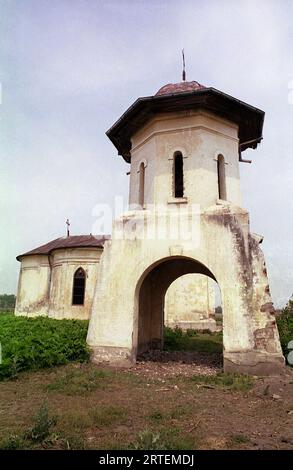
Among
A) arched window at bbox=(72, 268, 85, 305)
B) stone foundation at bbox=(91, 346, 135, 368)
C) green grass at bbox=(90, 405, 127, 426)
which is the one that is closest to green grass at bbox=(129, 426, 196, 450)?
green grass at bbox=(90, 405, 127, 426)

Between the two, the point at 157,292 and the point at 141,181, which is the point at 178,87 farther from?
the point at 157,292

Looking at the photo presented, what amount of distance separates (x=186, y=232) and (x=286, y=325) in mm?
4527

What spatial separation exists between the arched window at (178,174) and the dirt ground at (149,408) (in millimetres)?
5207

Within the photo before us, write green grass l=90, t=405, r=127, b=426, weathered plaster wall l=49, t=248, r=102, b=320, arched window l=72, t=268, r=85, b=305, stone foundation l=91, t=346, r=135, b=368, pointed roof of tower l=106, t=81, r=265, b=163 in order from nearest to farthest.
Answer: green grass l=90, t=405, r=127, b=426 < stone foundation l=91, t=346, r=135, b=368 < pointed roof of tower l=106, t=81, r=265, b=163 < weathered plaster wall l=49, t=248, r=102, b=320 < arched window l=72, t=268, r=85, b=305

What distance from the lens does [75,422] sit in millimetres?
4875

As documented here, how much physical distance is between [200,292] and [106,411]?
45.7 feet

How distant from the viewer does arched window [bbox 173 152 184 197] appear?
10.2 meters

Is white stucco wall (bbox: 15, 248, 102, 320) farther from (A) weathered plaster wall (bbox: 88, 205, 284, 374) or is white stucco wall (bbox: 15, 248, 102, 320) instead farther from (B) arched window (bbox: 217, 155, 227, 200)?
(B) arched window (bbox: 217, 155, 227, 200)

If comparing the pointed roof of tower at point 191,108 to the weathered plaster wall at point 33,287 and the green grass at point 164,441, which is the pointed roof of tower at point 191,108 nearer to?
the green grass at point 164,441

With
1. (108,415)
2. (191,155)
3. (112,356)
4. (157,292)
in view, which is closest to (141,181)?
(191,155)

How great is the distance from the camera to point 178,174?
421 inches

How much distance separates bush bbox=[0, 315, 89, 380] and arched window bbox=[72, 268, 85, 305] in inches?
409
